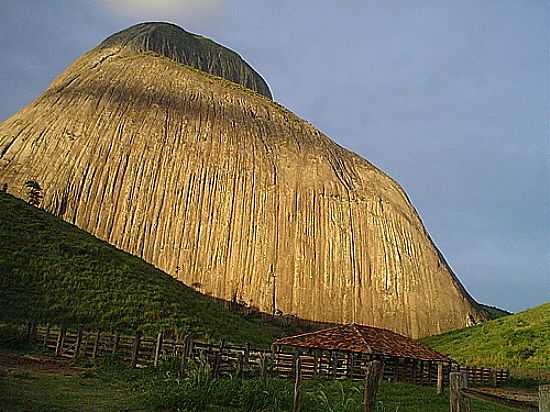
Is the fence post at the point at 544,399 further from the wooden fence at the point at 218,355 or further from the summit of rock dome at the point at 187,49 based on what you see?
the summit of rock dome at the point at 187,49

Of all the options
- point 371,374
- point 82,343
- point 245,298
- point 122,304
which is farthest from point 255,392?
point 245,298

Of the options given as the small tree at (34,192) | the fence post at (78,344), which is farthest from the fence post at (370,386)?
the small tree at (34,192)

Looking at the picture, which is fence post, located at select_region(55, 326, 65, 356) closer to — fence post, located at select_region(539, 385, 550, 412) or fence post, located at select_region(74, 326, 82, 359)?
fence post, located at select_region(74, 326, 82, 359)

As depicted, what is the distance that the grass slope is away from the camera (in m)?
26.0

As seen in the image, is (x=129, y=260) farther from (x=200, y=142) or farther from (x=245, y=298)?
(x=200, y=142)

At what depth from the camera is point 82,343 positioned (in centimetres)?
2033

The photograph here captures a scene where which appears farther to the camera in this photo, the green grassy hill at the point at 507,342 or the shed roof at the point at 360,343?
the green grassy hill at the point at 507,342

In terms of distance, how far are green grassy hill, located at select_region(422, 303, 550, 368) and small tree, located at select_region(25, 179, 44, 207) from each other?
3006 centimetres

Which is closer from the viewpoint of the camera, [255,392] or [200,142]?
[255,392]

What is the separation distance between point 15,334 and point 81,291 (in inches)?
265

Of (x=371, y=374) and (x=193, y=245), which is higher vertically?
(x=193, y=245)

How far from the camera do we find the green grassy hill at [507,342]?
34.3 m

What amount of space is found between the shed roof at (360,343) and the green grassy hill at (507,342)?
12.6 m

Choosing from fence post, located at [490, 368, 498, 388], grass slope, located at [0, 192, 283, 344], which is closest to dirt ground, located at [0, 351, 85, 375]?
grass slope, located at [0, 192, 283, 344]
